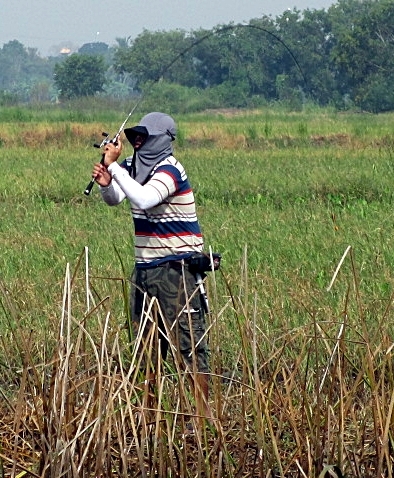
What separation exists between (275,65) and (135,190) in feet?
141

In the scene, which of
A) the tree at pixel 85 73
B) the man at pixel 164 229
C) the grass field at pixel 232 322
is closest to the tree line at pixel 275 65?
the tree at pixel 85 73

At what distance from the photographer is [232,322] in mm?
5000

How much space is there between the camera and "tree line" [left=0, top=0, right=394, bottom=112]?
1526 inches

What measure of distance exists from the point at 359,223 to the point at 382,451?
536 cm

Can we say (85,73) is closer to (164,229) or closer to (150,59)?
(150,59)

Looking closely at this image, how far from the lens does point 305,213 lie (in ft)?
29.4

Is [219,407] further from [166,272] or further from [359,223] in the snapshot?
[359,223]

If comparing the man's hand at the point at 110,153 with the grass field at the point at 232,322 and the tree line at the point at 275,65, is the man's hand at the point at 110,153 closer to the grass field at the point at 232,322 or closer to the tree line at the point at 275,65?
the grass field at the point at 232,322

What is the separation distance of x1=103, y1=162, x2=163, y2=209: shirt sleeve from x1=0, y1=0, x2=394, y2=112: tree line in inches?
1060

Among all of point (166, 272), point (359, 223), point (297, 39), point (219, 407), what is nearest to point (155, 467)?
point (219, 407)

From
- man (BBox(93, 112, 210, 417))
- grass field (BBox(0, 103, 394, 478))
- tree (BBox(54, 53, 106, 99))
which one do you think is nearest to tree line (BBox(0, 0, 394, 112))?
tree (BBox(54, 53, 106, 99))

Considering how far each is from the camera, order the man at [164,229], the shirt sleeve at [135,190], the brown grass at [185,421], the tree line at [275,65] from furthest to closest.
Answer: the tree line at [275,65] → the man at [164,229] → the shirt sleeve at [135,190] → the brown grass at [185,421]

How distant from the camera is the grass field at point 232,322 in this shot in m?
3.10

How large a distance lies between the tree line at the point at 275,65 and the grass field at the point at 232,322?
63.6 feet
